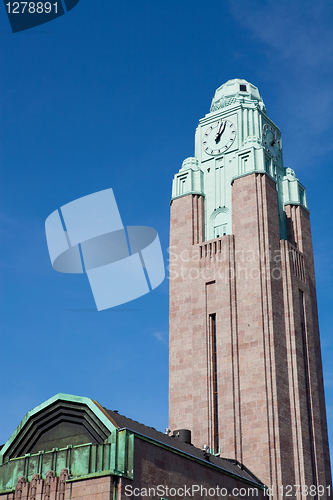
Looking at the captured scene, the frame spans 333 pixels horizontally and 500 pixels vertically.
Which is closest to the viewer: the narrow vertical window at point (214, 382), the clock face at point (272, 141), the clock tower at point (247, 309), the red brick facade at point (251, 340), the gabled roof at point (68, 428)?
the gabled roof at point (68, 428)

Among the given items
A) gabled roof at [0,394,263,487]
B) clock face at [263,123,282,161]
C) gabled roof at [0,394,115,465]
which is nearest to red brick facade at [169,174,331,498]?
clock face at [263,123,282,161]

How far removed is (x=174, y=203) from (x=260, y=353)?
58.3ft

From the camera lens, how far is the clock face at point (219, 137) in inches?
2561

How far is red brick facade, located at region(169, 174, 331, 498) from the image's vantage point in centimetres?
5044

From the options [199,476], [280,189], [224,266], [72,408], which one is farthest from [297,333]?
[72,408]

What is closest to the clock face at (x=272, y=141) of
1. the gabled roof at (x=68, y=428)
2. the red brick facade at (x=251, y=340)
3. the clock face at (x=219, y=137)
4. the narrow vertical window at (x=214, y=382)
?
the clock face at (x=219, y=137)

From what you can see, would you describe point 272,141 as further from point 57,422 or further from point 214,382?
point 57,422

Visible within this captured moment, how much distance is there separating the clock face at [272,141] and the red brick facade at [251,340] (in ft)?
21.6

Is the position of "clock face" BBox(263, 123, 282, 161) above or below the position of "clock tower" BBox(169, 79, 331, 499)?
above

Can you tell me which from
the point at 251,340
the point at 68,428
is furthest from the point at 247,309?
the point at 68,428

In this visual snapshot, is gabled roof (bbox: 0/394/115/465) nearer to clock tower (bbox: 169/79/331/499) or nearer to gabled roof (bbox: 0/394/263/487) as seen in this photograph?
gabled roof (bbox: 0/394/263/487)

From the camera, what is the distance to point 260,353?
52500 mm

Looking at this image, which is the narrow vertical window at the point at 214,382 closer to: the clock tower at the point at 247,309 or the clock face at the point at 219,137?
the clock tower at the point at 247,309

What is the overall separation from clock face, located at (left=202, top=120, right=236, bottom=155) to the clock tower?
12cm
